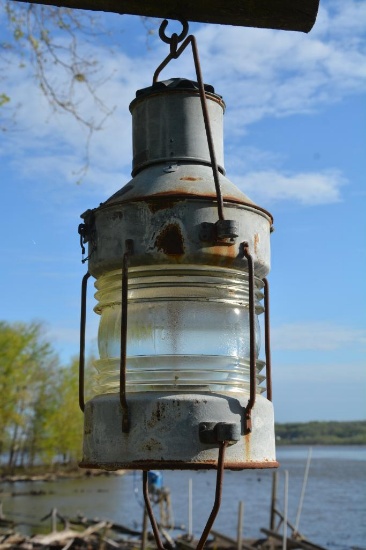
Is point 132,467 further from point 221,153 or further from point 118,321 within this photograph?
point 221,153

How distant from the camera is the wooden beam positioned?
123cm

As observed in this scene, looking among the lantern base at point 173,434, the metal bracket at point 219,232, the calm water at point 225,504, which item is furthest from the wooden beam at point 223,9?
the calm water at point 225,504

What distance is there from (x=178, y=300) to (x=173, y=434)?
215 mm

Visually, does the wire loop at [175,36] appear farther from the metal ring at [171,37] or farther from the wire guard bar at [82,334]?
the wire guard bar at [82,334]

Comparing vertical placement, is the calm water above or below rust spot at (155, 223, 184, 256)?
below

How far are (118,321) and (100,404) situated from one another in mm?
151

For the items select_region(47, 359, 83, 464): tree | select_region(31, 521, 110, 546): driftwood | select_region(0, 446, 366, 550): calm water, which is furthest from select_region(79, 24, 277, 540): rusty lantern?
select_region(47, 359, 83, 464): tree

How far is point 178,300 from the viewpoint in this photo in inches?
45.7

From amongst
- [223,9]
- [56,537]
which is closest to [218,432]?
[223,9]

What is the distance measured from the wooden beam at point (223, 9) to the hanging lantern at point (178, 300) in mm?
53

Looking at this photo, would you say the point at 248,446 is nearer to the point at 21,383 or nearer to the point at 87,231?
the point at 87,231

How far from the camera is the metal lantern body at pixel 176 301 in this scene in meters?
1.06

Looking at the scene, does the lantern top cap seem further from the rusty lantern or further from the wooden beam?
the wooden beam

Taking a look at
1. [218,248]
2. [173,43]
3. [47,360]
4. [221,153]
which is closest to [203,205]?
[218,248]
